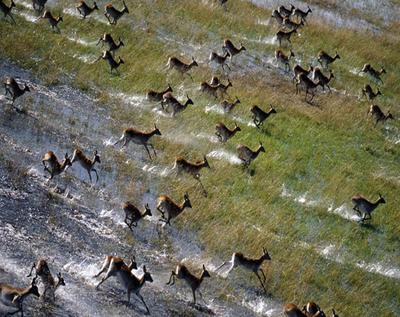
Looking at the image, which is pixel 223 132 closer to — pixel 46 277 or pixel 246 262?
pixel 246 262

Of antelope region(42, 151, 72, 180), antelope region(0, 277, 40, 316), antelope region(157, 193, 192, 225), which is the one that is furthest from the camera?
antelope region(42, 151, 72, 180)

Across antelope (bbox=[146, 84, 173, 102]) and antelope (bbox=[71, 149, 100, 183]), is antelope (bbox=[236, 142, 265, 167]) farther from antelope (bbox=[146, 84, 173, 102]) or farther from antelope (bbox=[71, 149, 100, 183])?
antelope (bbox=[71, 149, 100, 183])

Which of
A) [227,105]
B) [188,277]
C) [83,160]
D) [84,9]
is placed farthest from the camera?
[84,9]

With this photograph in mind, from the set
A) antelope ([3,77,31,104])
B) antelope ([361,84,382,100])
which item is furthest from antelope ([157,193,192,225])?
antelope ([361,84,382,100])

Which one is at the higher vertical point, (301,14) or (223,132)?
(301,14)

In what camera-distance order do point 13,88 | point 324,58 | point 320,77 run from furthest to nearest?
point 324,58, point 320,77, point 13,88

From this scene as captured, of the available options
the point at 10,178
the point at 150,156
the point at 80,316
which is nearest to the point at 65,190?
the point at 10,178

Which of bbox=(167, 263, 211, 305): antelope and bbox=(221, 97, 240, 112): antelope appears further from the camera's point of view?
bbox=(221, 97, 240, 112): antelope

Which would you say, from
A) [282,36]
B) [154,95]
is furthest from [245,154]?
[282,36]
